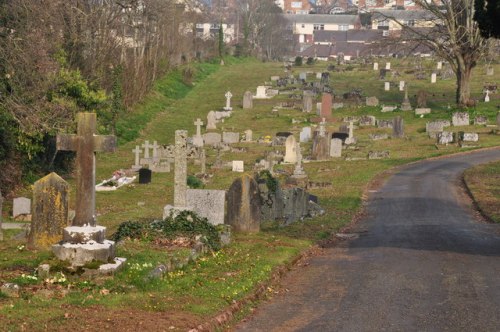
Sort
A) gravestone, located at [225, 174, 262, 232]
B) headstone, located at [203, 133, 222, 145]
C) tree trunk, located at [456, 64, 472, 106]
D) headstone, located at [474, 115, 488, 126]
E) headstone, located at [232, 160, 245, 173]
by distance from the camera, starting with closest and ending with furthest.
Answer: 1. gravestone, located at [225, 174, 262, 232]
2. headstone, located at [232, 160, 245, 173]
3. headstone, located at [203, 133, 222, 145]
4. headstone, located at [474, 115, 488, 126]
5. tree trunk, located at [456, 64, 472, 106]

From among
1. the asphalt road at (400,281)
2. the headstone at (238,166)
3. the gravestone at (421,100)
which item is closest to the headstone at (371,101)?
the gravestone at (421,100)

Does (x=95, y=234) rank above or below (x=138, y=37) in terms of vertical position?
below

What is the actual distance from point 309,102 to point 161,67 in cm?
1663

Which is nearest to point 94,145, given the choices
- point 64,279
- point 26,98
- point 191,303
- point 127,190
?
point 64,279

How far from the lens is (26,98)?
27.7 metres

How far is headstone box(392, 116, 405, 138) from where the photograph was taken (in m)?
48.3

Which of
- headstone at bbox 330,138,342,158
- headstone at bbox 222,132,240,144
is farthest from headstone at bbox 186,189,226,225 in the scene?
headstone at bbox 222,132,240,144

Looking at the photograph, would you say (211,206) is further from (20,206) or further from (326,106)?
(326,106)

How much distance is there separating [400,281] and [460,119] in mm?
36210

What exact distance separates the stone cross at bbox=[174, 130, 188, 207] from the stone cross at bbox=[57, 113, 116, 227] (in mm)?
4391

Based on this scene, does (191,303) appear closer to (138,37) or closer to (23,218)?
(23,218)

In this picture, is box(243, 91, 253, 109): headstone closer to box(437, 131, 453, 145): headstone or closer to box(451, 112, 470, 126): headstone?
box(451, 112, 470, 126): headstone

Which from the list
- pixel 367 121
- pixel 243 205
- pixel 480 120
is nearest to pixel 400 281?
pixel 243 205

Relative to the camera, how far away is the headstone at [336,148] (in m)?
43.2
